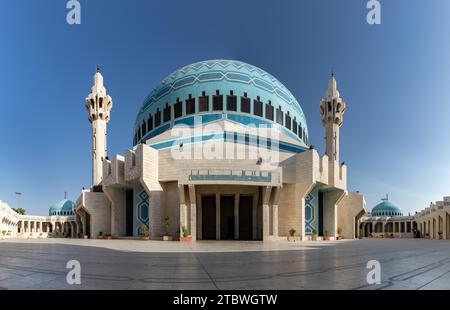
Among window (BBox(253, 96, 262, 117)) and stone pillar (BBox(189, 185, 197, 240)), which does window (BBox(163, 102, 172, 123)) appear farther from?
stone pillar (BBox(189, 185, 197, 240))

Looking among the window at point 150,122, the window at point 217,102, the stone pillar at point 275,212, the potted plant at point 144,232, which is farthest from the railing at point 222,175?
the window at point 150,122

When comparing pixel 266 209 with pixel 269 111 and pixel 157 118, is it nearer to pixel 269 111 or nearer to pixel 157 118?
pixel 269 111

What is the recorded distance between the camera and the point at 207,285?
5.63 meters

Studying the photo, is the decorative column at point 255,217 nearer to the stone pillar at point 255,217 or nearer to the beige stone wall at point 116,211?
the stone pillar at point 255,217

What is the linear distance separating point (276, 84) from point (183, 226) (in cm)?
2348

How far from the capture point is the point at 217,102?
1406 inches

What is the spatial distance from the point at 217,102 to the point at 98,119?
13.8 metres

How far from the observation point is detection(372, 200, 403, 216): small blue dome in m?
67.6

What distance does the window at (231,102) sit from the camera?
3556 centimetres

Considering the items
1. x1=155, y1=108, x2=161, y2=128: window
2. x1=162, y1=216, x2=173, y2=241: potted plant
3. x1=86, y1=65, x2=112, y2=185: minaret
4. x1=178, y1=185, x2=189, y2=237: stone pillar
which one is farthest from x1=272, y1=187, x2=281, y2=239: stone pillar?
x1=86, y1=65, x2=112, y2=185: minaret

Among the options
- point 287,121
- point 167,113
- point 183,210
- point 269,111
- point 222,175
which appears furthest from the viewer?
point 287,121

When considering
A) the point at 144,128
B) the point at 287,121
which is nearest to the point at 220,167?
the point at 287,121
